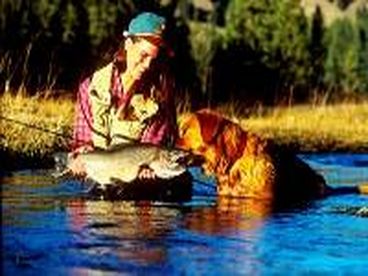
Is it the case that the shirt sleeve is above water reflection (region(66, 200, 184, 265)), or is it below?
above

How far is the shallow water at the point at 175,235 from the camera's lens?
21.9ft

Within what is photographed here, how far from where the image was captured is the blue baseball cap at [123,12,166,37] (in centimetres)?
1002

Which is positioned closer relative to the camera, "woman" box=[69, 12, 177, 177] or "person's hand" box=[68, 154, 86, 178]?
"person's hand" box=[68, 154, 86, 178]

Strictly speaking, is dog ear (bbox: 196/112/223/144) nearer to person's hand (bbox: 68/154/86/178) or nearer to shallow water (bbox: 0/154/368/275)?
shallow water (bbox: 0/154/368/275)

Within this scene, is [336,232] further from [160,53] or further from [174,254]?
[160,53]

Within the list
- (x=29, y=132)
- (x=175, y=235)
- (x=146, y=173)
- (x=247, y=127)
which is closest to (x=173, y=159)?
(x=146, y=173)

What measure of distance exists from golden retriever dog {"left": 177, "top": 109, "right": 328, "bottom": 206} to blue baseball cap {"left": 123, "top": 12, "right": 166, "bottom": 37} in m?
0.80

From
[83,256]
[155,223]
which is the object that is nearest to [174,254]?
[83,256]

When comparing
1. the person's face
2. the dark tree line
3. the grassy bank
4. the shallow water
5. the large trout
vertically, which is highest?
the dark tree line

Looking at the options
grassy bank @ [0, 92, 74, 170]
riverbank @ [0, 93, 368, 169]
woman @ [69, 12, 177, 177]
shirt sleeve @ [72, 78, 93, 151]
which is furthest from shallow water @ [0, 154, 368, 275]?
grassy bank @ [0, 92, 74, 170]

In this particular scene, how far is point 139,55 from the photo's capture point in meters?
10.1

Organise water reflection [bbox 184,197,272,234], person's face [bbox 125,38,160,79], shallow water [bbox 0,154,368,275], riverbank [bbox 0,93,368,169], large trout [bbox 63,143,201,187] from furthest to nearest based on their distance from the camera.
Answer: riverbank [bbox 0,93,368,169]
person's face [bbox 125,38,160,79]
large trout [bbox 63,143,201,187]
water reflection [bbox 184,197,272,234]
shallow water [bbox 0,154,368,275]

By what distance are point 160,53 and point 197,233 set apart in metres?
2.52

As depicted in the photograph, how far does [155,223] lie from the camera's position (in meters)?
8.57
